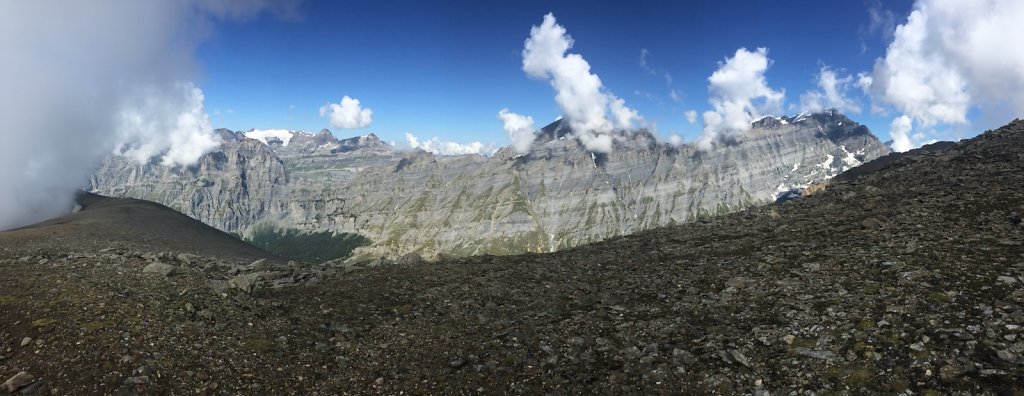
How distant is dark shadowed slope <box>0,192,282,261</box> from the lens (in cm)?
8069

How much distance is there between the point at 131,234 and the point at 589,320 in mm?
121594

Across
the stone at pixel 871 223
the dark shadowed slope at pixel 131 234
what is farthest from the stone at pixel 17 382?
the dark shadowed slope at pixel 131 234

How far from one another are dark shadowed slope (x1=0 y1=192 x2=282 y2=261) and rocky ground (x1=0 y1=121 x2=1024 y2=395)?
53.5 m

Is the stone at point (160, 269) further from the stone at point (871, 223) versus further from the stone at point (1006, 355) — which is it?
the stone at point (871, 223)

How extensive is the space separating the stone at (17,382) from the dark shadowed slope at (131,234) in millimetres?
60166

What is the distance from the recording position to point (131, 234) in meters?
105

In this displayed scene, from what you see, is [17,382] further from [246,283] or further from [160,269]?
[160,269]

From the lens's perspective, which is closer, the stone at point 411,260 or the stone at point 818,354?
the stone at point 818,354

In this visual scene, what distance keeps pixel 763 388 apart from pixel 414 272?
72.8 ft

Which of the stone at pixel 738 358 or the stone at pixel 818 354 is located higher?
the stone at pixel 818 354

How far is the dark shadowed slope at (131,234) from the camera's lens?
8069cm

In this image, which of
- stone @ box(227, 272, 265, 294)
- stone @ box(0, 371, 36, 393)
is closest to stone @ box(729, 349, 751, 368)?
stone @ box(0, 371, 36, 393)

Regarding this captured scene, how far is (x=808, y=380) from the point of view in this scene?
41.2 feet

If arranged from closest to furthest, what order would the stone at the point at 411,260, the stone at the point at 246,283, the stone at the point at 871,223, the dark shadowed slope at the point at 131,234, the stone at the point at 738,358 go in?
the stone at the point at 738,358 → the stone at the point at 246,283 → the stone at the point at 871,223 → the stone at the point at 411,260 → the dark shadowed slope at the point at 131,234
